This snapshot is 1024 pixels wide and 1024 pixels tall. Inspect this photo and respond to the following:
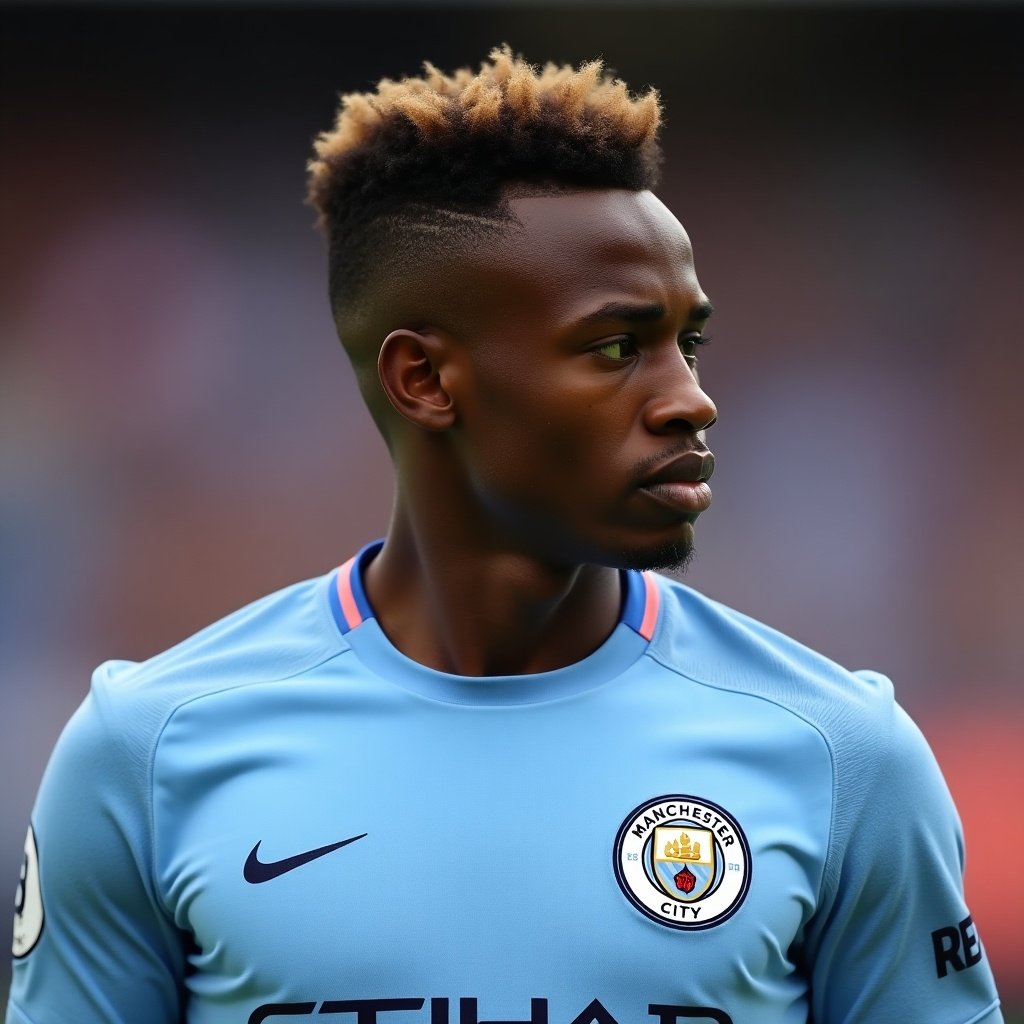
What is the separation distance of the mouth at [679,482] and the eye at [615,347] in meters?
0.17

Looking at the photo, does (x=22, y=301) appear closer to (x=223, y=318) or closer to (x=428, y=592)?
(x=223, y=318)

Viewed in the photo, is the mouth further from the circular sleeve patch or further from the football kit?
the circular sleeve patch

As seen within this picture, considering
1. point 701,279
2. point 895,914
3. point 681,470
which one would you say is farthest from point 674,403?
point 701,279

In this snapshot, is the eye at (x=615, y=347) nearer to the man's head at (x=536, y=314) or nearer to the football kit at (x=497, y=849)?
the man's head at (x=536, y=314)

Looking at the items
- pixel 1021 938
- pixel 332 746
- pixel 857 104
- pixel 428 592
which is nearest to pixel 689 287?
pixel 428 592

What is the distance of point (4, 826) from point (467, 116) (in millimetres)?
5333

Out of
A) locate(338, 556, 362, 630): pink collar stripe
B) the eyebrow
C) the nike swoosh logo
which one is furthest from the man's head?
the nike swoosh logo

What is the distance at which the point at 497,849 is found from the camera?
2.07 m

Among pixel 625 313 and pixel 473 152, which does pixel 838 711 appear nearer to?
pixel 625 313

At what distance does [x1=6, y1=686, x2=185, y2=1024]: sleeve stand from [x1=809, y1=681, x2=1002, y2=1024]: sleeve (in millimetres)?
943

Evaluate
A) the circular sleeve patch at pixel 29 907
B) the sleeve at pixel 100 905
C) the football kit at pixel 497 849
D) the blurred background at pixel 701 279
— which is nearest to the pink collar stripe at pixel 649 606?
the football kit at pixel 497 849

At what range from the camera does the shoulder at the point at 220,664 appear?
221cm

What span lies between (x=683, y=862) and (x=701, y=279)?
21.0ft

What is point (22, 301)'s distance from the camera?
26.0ft
